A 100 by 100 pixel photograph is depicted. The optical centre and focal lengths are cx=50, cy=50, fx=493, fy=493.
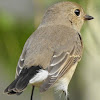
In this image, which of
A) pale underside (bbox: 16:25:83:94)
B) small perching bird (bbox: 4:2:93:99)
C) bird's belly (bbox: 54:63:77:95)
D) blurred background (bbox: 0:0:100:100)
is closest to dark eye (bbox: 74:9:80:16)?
small perching bird (bbox: 4:2:93:99)

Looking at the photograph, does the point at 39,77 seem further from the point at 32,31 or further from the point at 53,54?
the point at 32,31

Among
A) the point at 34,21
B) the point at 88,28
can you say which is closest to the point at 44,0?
the point at 34,21

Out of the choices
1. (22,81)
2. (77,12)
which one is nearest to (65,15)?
(77,12)

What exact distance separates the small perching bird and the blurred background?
0.12 m

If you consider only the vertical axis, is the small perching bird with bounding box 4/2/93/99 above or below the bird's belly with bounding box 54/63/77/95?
above

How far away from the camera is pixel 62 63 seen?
548cm

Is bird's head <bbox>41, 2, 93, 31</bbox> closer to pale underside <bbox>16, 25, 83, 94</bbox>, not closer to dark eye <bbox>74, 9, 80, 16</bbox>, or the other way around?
dark eye <bbox>74, 9, 80, 16</bbox>

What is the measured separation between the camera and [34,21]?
5.59 metres

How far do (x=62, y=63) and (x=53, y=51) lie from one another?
167 millimetres

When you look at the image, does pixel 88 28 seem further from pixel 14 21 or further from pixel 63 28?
pixel 14 21

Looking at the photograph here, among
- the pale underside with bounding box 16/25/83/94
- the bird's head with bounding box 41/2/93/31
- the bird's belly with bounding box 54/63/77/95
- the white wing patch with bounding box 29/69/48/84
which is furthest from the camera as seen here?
the bird's head with bounding box 41/2/93/31

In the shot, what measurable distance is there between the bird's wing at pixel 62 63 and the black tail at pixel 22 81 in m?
0.16

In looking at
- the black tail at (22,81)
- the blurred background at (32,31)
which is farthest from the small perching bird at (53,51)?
the blurred background at (32,31)

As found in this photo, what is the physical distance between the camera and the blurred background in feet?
18.3
